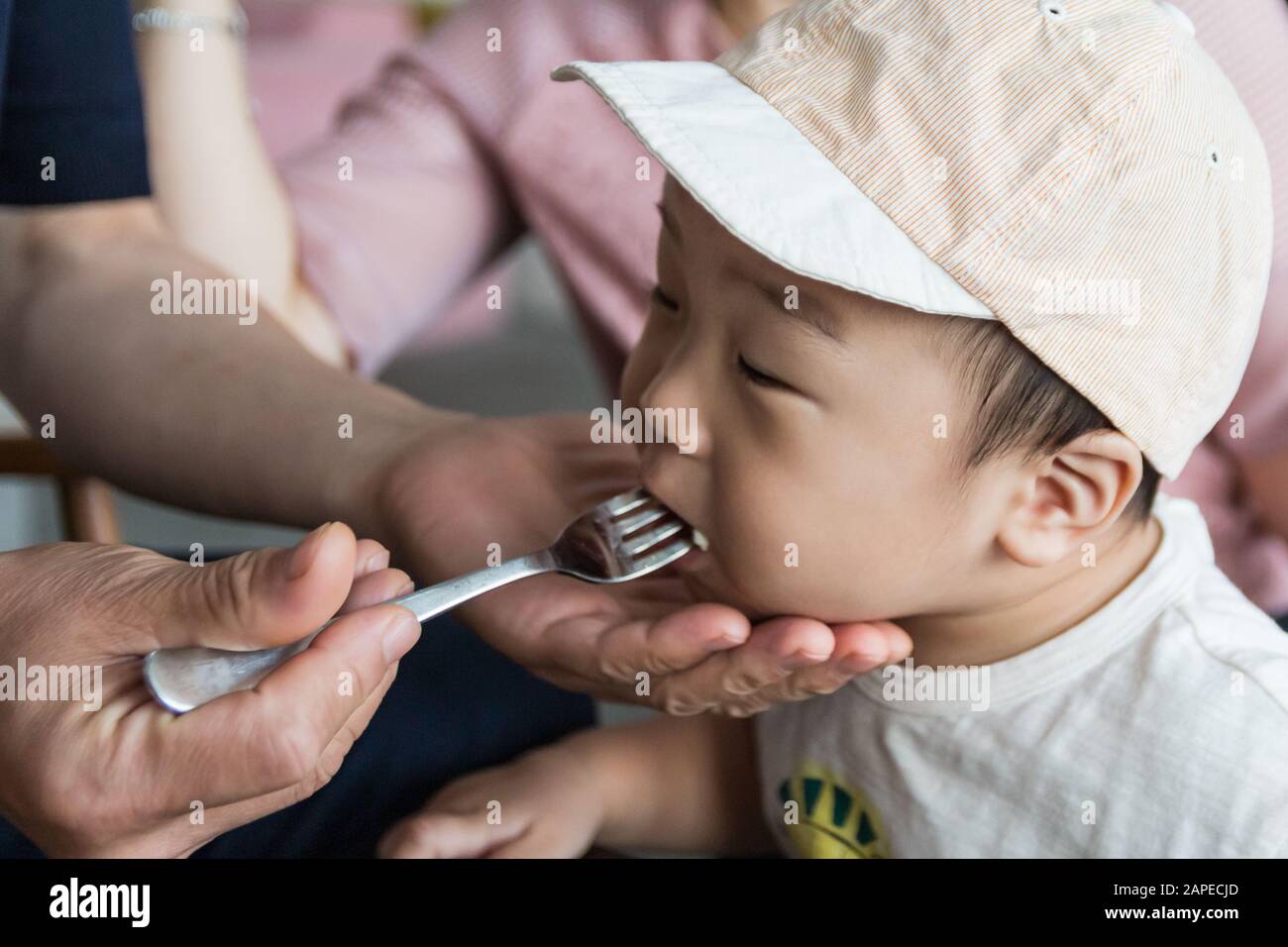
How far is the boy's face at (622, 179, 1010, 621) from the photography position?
68 cm

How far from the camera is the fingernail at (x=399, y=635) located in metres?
0.57

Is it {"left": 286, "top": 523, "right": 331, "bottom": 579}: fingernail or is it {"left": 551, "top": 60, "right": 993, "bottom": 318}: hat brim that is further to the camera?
{"left": 551, "top": 60, "right": 993, "bottom": 318}: hat brim

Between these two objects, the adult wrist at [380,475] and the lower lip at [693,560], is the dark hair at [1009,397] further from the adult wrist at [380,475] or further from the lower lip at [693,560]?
the adult wrist at [380,475]

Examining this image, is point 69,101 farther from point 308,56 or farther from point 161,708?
point 308,56

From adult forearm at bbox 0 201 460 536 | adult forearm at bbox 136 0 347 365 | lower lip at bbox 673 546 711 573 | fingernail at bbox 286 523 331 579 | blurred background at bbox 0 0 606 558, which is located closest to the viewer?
fingernail at bbox 286 523 331 579

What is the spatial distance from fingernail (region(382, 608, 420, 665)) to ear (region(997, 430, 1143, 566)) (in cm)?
37

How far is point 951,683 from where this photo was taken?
0.84m

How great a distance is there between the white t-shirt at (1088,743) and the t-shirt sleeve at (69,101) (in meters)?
0.71

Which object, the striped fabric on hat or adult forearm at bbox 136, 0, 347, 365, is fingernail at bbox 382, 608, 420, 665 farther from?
adult forearm at bbox 136, 0, 347, 365

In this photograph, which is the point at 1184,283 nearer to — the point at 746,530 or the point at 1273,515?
the point at 746,530

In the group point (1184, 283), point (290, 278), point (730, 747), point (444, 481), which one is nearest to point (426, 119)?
point (290, 278)

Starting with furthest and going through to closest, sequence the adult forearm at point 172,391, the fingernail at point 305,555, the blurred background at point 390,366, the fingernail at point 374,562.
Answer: the blurred background at point 390,366, the adult forearm at point 172,391, the fingernail at point 374,562, the fingernail at point 305,555

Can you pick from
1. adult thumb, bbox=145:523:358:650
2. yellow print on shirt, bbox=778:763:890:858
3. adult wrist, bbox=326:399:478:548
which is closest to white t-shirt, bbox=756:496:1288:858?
yellow print on shirt, bbox=778:763:890:858

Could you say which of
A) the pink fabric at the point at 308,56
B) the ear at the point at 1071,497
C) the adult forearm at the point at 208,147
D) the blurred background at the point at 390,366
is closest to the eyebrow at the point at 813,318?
the ear at the point at 1071,497
